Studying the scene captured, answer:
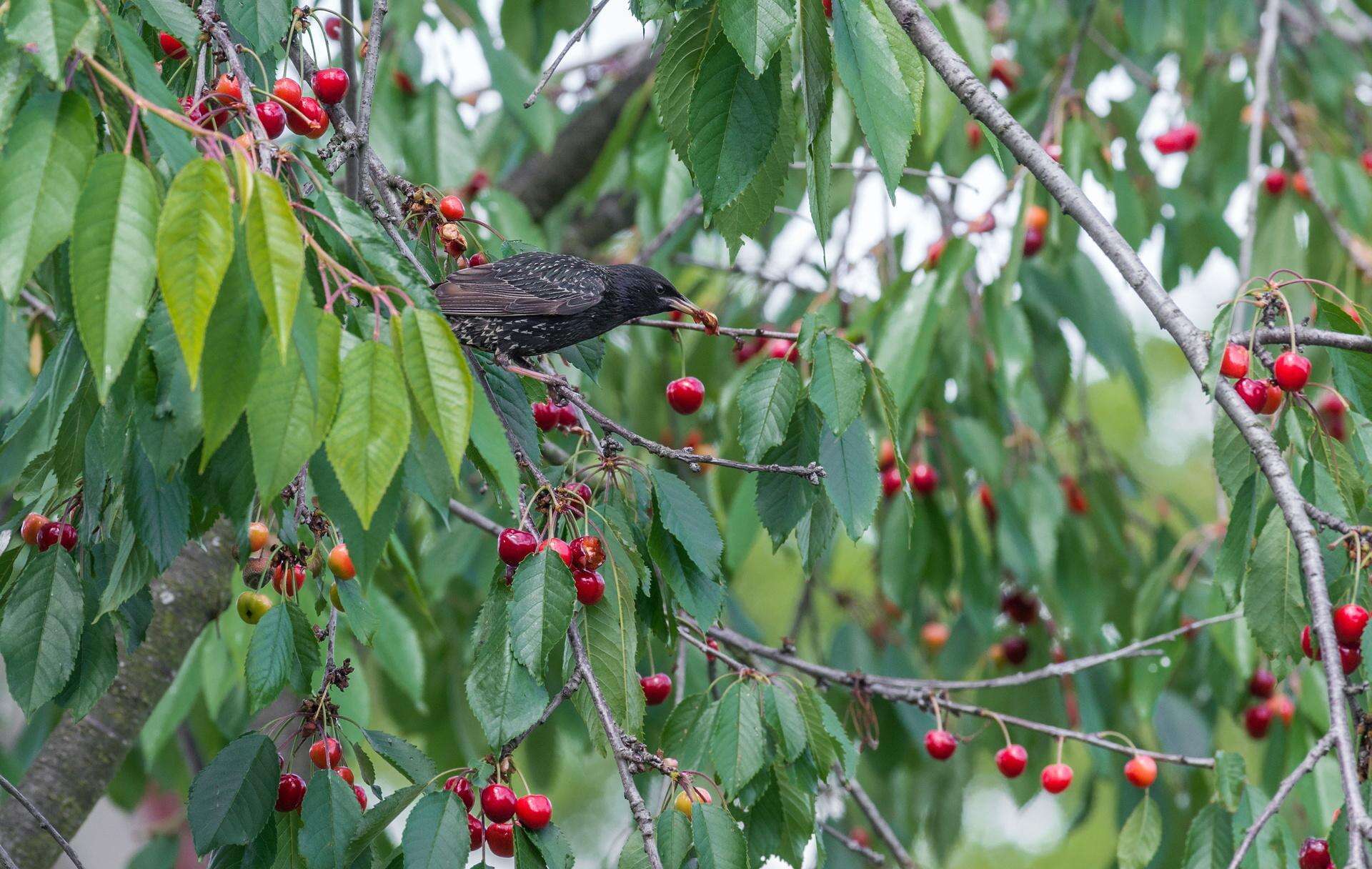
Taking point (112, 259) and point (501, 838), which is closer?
point (112, 259)

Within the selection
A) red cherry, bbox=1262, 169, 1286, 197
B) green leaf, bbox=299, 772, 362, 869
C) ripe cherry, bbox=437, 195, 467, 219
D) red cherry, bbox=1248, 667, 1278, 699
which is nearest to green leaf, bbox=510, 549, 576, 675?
green leaf, bbox=299, 772, 362, 869

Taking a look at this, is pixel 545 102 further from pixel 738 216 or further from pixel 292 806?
pixel 292 806

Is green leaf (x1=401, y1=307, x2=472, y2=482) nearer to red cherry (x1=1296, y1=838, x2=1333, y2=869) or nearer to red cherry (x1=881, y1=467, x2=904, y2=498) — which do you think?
red cherry (x1=1296, y1=838, x2=1333, y2=869)

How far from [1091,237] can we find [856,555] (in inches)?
215

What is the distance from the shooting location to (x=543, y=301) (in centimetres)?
300

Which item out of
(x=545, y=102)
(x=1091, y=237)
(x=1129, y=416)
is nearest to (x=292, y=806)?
(x=1091, y=237)

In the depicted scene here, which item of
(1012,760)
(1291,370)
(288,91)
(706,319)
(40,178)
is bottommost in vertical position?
(1012,760)

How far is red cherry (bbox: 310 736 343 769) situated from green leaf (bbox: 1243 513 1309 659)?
4.46ft

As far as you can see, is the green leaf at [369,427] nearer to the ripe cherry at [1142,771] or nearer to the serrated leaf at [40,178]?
the serrated leaf at [40,178]

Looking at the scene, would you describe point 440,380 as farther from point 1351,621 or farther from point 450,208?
point 1351,621

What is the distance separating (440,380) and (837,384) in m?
0.87

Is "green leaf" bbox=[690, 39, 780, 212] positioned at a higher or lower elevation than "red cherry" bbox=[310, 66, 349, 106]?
lower

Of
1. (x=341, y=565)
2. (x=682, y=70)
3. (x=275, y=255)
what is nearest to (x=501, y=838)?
(x=341, y=565)

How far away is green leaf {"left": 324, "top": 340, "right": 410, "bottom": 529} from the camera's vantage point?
125cm
